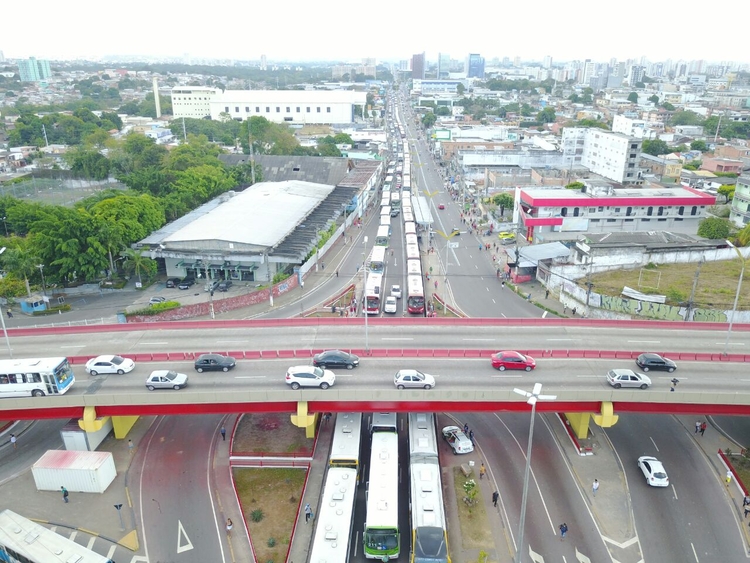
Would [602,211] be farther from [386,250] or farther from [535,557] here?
[535,557]

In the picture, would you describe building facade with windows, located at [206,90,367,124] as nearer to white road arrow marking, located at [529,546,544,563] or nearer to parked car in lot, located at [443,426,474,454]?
parked car in lot, located at [443,426,474,454]

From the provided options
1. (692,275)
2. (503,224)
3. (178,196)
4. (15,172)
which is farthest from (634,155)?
(15,172)

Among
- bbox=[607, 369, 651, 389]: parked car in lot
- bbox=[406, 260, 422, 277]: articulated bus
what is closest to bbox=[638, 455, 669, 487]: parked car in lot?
bbox=[607, 369, 651, 389]: parked car in lot

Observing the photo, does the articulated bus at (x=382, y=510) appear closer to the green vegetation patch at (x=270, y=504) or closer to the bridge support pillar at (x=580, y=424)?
the green vegetation patch at (x=270, y=504)

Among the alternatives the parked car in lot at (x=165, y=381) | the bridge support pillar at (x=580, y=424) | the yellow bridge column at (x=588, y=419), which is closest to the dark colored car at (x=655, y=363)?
the yellow bridge column at (x=588, y=419)

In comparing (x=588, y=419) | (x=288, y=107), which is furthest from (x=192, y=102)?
(x=588, y=419)
